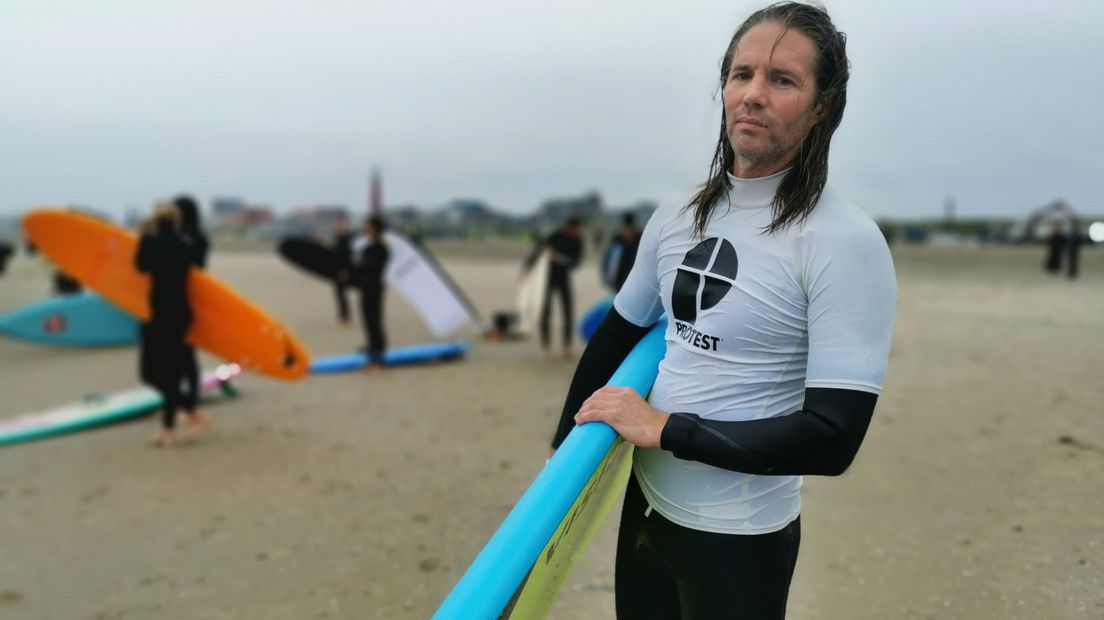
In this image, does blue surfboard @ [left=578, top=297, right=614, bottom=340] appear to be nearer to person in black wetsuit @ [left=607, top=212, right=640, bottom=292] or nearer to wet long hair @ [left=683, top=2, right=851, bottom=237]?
person in black wetsuit @ [left=607, top=212, right=640, bottom=292]

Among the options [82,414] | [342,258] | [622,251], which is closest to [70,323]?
[342,258]

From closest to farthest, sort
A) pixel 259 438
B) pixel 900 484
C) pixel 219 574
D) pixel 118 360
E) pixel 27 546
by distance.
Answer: pixel 219 574 < pixel 27 546 < pixel 900 484 < pixel 259 438 < pixel 118 360

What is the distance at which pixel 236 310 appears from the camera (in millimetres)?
5766

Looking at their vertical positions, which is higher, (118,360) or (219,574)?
(219,574)

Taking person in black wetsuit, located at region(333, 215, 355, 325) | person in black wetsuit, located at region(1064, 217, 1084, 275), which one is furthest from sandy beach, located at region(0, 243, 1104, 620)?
person in black wetsuit, located at region(1064, 217, 1084, 275)

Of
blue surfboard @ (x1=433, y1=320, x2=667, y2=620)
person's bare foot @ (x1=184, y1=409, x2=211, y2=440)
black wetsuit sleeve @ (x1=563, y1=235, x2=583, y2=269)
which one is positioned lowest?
person's bare foot @ (x1=184, y1=409, x2=211, y2=440)

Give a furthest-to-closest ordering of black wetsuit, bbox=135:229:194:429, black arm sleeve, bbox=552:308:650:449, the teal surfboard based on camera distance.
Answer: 1. the teal surfboard
2. black wetsuit, bbox=135:229:194:429
3. black arm sleeve, bbox=552:308:650:449

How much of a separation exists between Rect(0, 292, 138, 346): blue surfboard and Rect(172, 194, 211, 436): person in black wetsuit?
4000 millimetres

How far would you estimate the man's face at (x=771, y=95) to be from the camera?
1282 millimetres

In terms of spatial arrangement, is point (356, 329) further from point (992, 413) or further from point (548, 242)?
point (992, 413)

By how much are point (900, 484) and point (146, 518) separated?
4271 millimetres

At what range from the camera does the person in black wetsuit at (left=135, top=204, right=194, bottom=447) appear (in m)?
5.17

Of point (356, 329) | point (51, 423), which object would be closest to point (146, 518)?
point (51, 423)

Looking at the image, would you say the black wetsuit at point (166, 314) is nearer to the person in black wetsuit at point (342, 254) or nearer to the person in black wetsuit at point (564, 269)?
the person in black wetsuit at point (564, 269)
